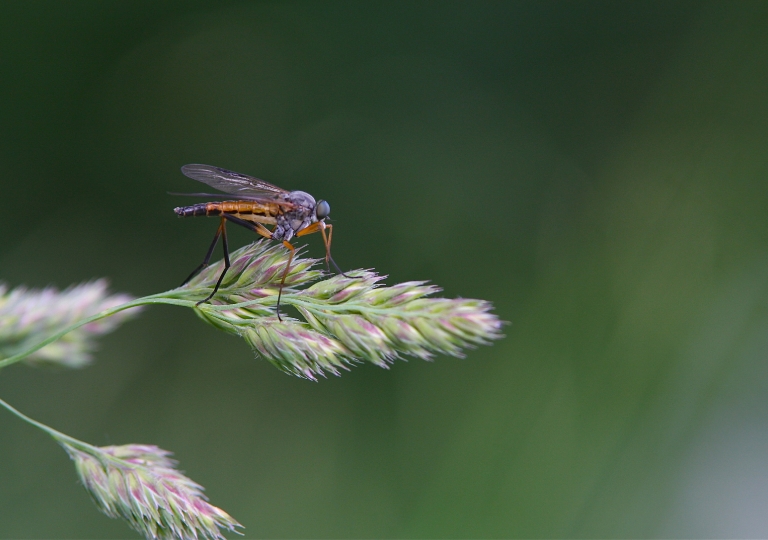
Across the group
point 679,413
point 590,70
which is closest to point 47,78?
point 590,70

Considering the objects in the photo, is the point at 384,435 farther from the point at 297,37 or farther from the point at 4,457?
the point at 297,37

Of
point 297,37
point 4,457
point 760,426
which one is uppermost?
point 297,37

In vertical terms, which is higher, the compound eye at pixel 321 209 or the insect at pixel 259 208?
the compound eye at pixel 321 209

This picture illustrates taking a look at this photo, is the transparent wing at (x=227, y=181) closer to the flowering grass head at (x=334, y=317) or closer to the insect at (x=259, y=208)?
the insect at (x=259, y=208)

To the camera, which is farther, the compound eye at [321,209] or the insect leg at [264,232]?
the compound eye at [321,209]

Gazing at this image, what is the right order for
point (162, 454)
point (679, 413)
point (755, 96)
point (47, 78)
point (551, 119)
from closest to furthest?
point (162, 454), point (679, 413), point (755, 96), point (47, 78), point (551, 119)

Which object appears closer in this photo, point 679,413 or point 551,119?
point 679,413

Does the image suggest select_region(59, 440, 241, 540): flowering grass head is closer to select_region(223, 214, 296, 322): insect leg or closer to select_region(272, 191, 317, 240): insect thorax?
select_region(223, 214, 296, 322): insect leg

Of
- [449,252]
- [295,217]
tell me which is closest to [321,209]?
[295,217]

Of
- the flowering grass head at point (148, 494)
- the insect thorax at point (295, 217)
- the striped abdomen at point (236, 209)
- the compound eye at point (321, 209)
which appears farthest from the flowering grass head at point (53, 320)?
the compound eye at point (321, 209)
